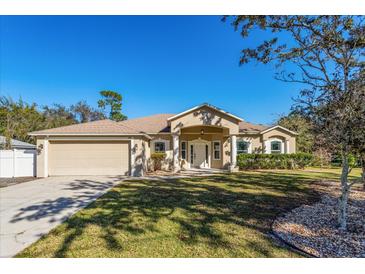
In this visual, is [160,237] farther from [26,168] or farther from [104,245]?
[26,168]

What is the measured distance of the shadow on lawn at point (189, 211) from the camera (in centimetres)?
422

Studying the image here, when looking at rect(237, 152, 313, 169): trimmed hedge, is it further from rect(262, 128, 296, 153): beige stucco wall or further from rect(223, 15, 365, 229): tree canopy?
rect(223, 15, 365, 229): tree canopy

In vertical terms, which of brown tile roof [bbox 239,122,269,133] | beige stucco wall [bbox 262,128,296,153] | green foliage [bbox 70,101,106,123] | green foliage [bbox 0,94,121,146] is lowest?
beige stucco wall [bbox 262,128,296,153]

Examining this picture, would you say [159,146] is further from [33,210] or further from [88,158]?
[33,210]

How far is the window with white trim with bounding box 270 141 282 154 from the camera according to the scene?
58.4 ft

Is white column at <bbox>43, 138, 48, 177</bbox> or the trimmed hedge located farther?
the trimmed hedge

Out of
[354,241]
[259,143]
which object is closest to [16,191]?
[354,241]

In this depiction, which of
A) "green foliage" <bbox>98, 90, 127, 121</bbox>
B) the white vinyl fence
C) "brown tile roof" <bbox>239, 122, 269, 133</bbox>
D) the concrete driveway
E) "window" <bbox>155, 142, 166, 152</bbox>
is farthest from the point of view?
"green foliage" <bbox>98, 90, 127, 121</bbox>

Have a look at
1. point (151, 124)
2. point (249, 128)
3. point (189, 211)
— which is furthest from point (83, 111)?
point (189, 211)

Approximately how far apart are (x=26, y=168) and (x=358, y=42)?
18198mm

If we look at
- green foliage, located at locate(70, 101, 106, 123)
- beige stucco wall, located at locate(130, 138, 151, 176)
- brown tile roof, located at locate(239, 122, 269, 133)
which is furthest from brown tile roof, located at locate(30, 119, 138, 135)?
green foliage, located at locate(70, 101, 106, 123)

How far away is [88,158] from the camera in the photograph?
13078 mm

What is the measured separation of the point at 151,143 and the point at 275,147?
11.1 m

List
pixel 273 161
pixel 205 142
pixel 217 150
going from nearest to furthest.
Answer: pixel 273 161
pixel 217 150
pixel 205 142
